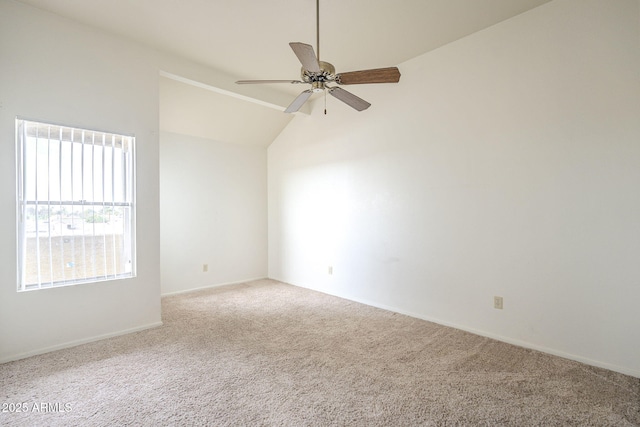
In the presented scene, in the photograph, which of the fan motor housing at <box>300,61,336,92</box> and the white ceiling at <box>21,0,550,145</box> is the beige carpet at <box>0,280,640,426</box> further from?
the white ceiling at <box>21,0,550,145</box>

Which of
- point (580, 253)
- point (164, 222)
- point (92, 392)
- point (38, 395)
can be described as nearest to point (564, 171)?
point (580, 253)

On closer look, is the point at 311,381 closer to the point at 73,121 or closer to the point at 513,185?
the point at 513,185

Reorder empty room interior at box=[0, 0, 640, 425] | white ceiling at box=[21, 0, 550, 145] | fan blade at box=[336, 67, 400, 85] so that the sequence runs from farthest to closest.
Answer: white ceiling at box=[21, 0, 550, 145]
fan blade at box=[336, 67, 400, 85]
empty room interior at box=[0, 0, 640, 425]

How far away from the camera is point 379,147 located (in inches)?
143

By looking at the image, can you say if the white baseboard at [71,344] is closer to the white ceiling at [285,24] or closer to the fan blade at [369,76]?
the white ceiling at [285,24]

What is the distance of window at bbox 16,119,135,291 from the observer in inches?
97.5

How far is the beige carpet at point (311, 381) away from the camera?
1.72 m

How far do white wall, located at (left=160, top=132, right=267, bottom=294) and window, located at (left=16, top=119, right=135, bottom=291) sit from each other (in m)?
1.28

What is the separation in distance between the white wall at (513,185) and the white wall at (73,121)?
226 centimetres

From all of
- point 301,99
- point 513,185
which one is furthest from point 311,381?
point 513,185

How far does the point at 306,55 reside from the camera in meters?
1.81

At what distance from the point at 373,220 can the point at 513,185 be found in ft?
4.97

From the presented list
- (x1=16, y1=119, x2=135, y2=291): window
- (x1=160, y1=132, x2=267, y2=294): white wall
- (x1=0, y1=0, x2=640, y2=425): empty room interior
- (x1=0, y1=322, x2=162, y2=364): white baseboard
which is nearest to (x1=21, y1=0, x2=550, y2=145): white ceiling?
(x1=0, y1=0, x2=640, y2=425): empty room interior

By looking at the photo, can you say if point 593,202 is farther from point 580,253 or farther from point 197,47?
point 197,47
